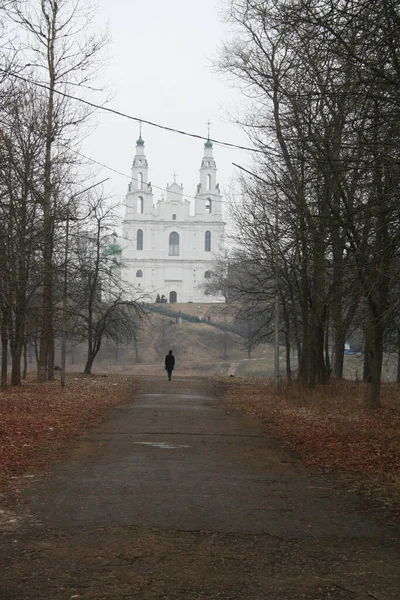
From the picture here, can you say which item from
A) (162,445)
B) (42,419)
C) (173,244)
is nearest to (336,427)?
(162,445)

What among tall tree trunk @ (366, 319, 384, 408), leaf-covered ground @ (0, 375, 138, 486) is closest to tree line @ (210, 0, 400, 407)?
tall tree trunk @ (366, 319, 384, 408)

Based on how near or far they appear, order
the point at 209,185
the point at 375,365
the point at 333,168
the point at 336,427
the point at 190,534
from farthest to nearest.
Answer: the point at 209,185, the point at 375,365, the point at 336,427, the point at 333,168, the point at 190,534

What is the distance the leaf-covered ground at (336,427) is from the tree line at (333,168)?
1.48 m

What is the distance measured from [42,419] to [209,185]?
10758 cm

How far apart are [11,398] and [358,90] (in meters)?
14.1

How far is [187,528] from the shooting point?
690cm

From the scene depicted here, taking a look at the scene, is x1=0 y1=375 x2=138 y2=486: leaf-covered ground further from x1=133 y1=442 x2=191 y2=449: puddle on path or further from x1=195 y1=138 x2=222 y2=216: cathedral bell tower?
x1=195 y1=138 x2=222 y2=216: cathedral bell tower

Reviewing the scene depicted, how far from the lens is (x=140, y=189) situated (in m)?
123

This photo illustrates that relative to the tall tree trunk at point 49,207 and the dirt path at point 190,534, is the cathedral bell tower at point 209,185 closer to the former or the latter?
the tall tree trunk at point 49,207

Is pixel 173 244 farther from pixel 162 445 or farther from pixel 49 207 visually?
pixel 162 445

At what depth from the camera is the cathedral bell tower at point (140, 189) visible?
400 ft

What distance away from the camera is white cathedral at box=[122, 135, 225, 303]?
121500mm

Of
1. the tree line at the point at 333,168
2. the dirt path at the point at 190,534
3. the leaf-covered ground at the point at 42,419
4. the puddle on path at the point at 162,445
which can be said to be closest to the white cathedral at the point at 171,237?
the tree line at the point at 333,168

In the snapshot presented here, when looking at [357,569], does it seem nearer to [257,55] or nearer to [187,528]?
[187,528]
